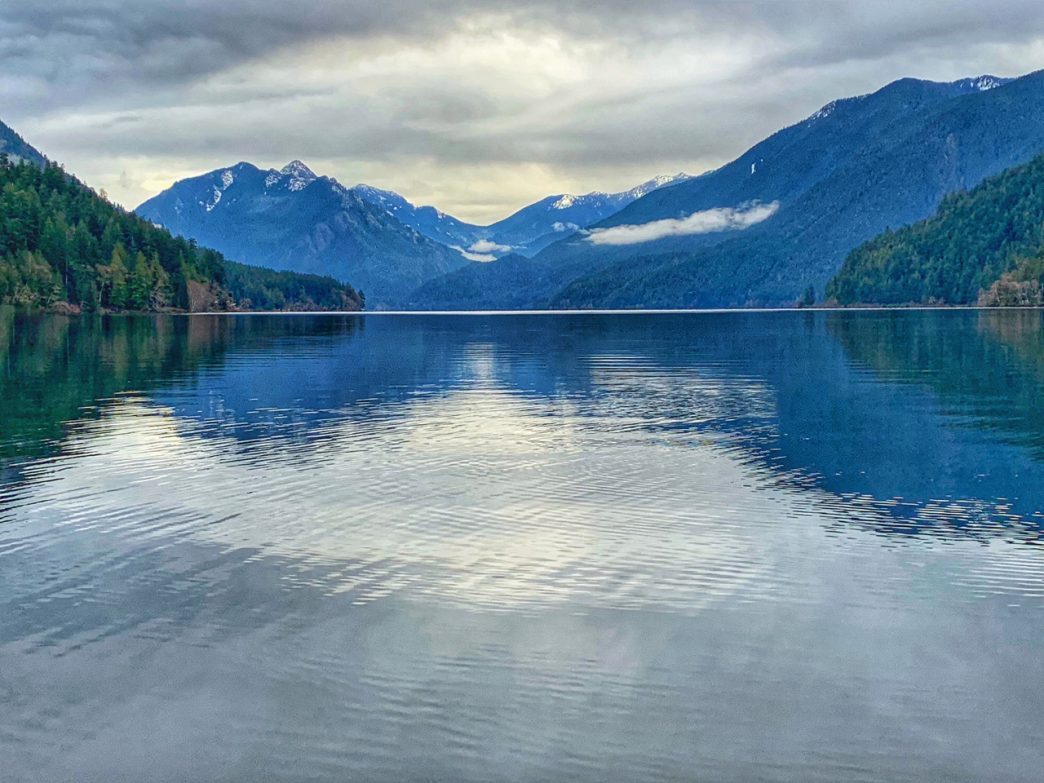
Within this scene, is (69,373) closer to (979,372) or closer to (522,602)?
(522,602)

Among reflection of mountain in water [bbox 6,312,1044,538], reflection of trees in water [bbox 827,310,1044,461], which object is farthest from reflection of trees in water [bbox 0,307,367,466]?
reflection of trees in water [bbox 827,310,1044,461]

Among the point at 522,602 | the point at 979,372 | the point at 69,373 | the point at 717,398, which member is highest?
the point at 69,373

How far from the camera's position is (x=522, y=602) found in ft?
66.7

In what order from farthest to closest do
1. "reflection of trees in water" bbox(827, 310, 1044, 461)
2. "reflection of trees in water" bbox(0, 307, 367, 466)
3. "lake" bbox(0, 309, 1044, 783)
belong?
1. "reflection of trees in water" bbox(827, 310, 1044, 461)
2. "reflection of trees in water" bbox(0, 307, 367, 466)
3. "lake" bbox(0, 309, 1044, 783)

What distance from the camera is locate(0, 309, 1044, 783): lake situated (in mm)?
14211

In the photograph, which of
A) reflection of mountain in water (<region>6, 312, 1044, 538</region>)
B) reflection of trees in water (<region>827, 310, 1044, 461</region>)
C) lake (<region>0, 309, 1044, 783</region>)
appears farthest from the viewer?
reflection of trees in water (<region>827, 310, 1044, 461</region>)

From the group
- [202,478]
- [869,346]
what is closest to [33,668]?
[202,478]

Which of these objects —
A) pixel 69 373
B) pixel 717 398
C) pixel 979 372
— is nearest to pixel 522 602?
pixel 717 398

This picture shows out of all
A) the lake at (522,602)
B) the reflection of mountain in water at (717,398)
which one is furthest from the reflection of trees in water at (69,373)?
the lake at (522,602)

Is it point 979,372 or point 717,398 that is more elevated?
point 979,372

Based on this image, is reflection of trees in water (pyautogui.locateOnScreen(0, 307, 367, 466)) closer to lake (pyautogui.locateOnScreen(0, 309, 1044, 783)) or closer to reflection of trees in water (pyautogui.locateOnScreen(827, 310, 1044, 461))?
lake (pyautogui.locateOnScreen(0, 309, 1044, 783))

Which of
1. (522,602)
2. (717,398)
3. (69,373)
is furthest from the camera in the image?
(69,373)

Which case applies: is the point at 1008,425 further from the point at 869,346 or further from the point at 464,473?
the point at 869,346

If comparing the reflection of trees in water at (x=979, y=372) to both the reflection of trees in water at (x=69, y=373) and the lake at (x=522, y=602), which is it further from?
the reflection of trees in water at (x=69, y=373)
